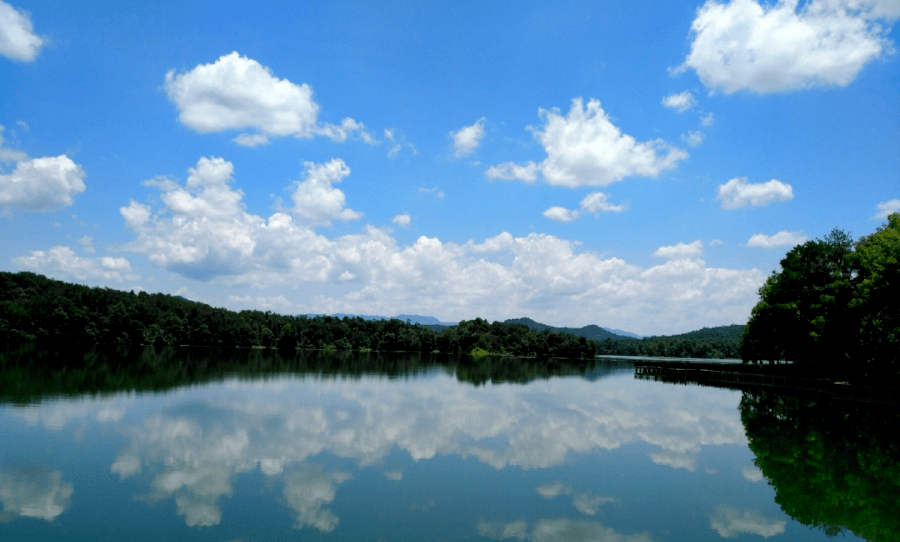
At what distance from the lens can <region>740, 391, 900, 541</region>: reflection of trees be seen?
599 inches

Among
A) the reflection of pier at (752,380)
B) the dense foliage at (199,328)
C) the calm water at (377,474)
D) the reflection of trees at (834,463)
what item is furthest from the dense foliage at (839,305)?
the dense foliage at (199,328)

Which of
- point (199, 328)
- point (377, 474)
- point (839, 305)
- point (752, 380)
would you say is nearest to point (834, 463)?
point (377, 474)

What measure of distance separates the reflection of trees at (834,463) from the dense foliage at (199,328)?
11356 centimetres

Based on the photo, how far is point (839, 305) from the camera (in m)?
47.0

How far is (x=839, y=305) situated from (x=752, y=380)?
56.8 ft

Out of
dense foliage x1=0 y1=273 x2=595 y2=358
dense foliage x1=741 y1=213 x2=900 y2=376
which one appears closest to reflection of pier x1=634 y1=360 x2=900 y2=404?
dense foliage x1=741 y1=213 x2=900 y2=376

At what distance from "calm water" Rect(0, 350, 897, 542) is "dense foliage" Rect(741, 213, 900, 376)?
18.2m

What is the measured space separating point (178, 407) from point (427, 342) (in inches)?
5140

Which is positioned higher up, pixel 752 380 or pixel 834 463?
pixel 752 380

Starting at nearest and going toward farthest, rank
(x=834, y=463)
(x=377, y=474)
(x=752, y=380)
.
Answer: (x=377, y=474), (x=834, y=463), (x=752, y=380)

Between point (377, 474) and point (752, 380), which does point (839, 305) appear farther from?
point (377, 474)

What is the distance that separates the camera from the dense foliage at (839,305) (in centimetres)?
4053

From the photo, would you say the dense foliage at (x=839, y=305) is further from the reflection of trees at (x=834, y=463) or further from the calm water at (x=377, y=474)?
the calm water at (x=377, y=474)

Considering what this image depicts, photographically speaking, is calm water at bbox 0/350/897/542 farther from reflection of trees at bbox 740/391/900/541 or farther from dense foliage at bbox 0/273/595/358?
dense foliage at bbox 0/273/595/358
